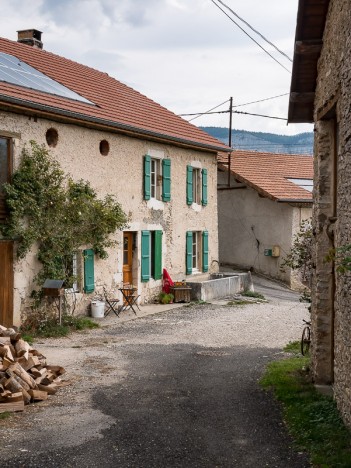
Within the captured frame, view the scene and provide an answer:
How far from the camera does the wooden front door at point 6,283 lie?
42.0ft

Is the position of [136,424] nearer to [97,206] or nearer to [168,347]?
[168,347]

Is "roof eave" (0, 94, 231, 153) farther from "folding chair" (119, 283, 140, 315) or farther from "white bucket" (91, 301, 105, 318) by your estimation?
"white bucket" (91, 301, 105, 318)

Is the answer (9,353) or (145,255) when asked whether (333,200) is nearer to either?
(9,353)

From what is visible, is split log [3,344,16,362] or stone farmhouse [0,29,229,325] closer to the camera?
split log [3,344,16,362]

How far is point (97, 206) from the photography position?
1513 cm

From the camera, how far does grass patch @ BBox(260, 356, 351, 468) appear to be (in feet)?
19.7

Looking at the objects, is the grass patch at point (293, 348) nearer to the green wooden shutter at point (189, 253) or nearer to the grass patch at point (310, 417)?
the grass patch at point (310, 417)

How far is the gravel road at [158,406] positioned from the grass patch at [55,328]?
0.35 m

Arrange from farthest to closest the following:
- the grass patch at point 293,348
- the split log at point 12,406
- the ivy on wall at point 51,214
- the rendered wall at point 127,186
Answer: the rendered wall at point 127,186, the ivy on wall at point 51,214, the grass patch at point 293,348, the split log at point 12,406

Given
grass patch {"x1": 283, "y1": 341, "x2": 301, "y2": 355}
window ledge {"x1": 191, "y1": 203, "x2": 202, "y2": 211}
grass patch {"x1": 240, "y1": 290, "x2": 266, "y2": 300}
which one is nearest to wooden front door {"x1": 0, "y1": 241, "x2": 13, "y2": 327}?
grass patch {"x1": 283, "y1": 341, "x2": 301, "y2": 355}

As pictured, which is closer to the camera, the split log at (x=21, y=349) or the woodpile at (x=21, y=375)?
the woodpile at (x=21, y=375)

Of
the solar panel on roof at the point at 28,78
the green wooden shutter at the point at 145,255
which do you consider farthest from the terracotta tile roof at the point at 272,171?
the solar panel on roof at the point at 28,78

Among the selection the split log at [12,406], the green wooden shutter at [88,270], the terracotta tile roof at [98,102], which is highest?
the terracotta tile roof at [98,102]

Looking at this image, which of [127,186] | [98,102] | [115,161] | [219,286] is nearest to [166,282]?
[219,286]
